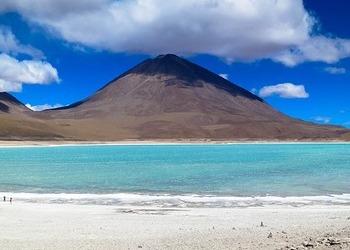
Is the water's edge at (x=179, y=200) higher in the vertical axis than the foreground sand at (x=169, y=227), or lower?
higher

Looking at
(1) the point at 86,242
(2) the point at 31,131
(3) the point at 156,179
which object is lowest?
(1) the point at 86,242

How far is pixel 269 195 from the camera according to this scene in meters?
27.5

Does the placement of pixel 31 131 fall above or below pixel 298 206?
above

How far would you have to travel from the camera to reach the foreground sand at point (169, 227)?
1327cm

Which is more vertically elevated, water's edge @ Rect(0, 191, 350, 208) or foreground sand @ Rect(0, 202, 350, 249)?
water's edge @ Rect(0, 191, 350, 208)

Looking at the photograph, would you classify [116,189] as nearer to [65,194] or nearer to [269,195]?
[65,194]

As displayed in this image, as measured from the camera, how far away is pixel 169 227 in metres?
16.5

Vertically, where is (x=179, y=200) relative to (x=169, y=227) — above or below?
above

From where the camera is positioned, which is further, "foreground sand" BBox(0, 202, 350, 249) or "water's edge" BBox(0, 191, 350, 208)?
"water's edge" BBox(0, 191, 350, 208)

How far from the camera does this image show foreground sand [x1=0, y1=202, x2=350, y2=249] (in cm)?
1327

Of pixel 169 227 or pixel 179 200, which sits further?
pixel 179 200

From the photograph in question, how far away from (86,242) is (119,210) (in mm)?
7706

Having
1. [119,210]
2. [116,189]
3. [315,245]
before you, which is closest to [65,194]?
[116,189]

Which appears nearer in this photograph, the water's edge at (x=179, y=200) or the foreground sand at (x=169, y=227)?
the foreground sand at (x=169, y=227)
